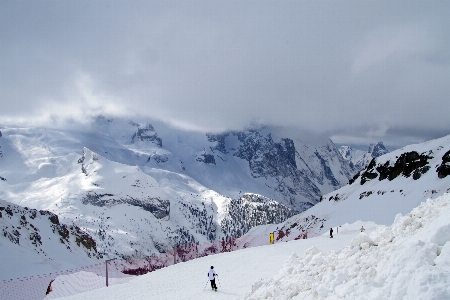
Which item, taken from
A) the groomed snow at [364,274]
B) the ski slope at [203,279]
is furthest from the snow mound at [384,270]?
the ski slope at [203,279]

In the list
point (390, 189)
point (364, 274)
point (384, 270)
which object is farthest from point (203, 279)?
point (390, 189)

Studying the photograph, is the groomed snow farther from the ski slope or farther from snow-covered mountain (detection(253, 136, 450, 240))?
snow-covered mountain (detection(253, 136, 450, 240))

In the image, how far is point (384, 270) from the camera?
7027 mm

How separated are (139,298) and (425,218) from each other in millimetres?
14451

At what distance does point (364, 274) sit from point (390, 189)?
217 feet

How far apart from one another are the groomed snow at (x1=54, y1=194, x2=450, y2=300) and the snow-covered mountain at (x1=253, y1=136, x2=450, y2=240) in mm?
33465

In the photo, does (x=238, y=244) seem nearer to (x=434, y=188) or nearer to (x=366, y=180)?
(x=434, y=188)

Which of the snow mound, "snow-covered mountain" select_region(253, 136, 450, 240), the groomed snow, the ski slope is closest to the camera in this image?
the snow mound

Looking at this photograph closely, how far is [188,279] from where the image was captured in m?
20.3

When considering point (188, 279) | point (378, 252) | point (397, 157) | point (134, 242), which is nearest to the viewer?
point (378, 252)

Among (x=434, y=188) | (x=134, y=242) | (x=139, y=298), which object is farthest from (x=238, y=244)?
(x=134, y=242)

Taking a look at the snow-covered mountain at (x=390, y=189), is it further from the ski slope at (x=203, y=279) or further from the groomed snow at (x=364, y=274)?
the groomed snow at (x=364, y=274)

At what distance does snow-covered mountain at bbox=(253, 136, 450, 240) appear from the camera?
54125 mm

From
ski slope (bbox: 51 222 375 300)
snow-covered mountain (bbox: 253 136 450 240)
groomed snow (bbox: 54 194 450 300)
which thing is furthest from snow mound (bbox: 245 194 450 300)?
snow-covered mountain (bbox: 253 136 450 240)
